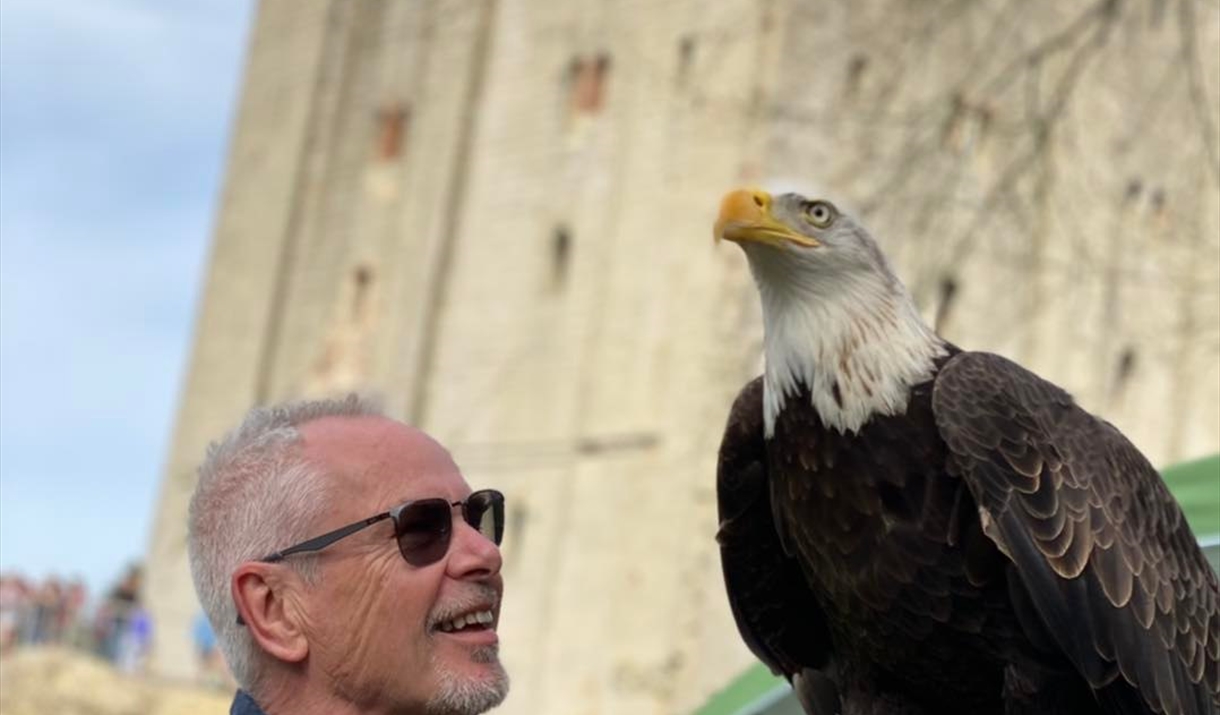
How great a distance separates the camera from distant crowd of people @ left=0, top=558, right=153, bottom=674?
25.5m

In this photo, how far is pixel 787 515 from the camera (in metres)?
4.19

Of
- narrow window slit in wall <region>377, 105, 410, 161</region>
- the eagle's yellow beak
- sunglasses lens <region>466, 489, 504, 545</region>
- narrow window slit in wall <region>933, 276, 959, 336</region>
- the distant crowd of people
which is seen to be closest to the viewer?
sunglasses lens <region>466, 489, 504, 545</region>

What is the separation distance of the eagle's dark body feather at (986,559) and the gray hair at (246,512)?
116 cm

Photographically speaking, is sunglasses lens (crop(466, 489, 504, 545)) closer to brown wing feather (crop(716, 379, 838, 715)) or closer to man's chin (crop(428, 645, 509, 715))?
man's chin (crop(428, 645, 509, 715))

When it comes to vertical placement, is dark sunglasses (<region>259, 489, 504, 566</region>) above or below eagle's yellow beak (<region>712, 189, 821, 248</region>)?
below

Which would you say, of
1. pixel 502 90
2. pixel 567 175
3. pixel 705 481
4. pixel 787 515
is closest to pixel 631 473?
pixel 705 481

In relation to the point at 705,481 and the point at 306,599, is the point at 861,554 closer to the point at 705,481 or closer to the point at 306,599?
the point at 306,599

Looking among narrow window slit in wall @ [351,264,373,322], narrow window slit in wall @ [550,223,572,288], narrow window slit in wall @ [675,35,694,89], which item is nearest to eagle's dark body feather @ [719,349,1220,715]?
narrow window slit in wall @ [675,35,694,89]

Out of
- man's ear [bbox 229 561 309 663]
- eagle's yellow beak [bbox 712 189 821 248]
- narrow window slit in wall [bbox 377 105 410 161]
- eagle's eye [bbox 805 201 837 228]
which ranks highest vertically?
narrow window slit in wall [bbox 377 105 410 161]

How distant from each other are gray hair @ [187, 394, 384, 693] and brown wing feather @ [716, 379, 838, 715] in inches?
48.2

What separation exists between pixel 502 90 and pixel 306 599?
27.8 metres

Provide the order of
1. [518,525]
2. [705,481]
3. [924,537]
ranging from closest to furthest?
[924,537]
[705,481]
[518,525]

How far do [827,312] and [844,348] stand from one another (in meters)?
0.11

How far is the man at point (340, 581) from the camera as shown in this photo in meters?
3.24
